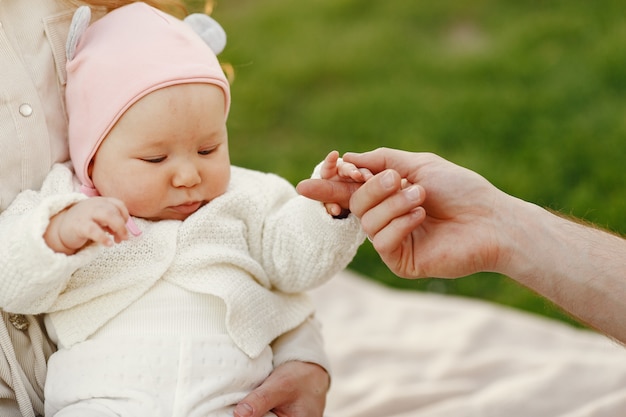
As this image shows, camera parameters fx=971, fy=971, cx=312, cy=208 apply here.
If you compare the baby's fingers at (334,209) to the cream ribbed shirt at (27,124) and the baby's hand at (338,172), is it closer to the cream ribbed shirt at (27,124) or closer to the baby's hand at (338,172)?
the baby's hand at (338,172)

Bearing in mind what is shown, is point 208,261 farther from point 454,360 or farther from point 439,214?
point 454,360

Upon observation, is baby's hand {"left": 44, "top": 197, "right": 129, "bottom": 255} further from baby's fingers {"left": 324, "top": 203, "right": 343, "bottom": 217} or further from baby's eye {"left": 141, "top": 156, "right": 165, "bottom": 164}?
baby's fingers {"left": 324, "top": 203, "right": 343, "bottom": 217}

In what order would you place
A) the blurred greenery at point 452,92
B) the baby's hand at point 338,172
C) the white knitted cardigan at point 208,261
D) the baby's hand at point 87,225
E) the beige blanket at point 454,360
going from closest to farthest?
the baby's hand at point 87,225 < the white knitted cardigan at point 208,261 < the baby's hand at point 338,172 < the beige blanket at point 454,360 < the blurred greenery at point 452,92

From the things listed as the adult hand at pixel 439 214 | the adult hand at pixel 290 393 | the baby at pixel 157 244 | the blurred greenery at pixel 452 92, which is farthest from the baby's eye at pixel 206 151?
the blurred greenery at pixel 452 92

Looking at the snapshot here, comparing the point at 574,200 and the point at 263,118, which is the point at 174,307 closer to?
the point at 574,200

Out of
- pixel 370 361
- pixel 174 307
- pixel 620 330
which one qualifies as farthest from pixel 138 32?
pixel 370 361

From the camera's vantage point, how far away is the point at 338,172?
6.34 feet

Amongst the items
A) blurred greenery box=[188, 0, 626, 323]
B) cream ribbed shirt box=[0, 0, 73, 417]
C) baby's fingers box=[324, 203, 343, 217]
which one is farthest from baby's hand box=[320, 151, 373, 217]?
blurred greenery box=[188, 0, 626, 323]

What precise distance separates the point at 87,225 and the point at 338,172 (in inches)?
20.5

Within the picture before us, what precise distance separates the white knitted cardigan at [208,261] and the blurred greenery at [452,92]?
5.66ft

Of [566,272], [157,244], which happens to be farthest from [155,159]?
[566,272]

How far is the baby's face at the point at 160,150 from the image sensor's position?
191 centimetres

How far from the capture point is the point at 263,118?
4949 mm

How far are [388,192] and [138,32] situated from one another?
0.62 m
